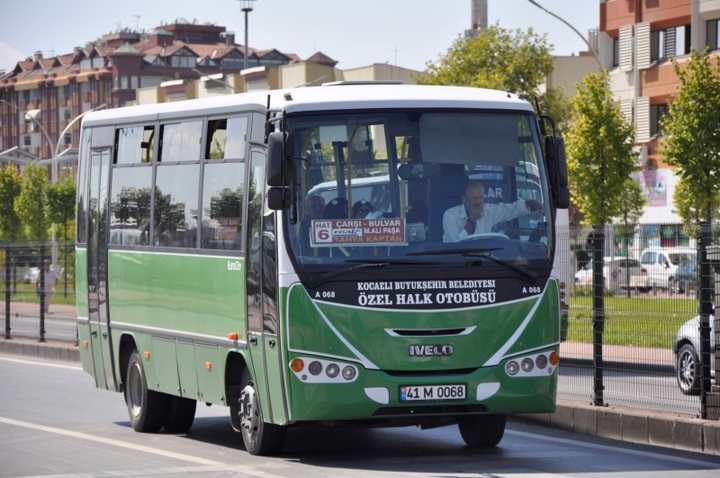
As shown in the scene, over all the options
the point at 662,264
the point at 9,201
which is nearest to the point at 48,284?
the point at 662,264

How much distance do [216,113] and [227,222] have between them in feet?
3.63

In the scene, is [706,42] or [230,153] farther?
[706,42]

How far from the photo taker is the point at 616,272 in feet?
57.9

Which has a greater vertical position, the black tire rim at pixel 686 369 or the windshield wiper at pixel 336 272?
the windshield wiper at pixel 336 272

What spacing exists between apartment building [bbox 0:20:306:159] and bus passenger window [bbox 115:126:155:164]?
13776 cm

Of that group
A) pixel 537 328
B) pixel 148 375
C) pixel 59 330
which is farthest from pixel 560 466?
pixel 59 330

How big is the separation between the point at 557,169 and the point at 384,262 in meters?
1.70

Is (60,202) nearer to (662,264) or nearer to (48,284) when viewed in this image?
(48,284)

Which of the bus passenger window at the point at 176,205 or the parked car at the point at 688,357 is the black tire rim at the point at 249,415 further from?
the parked car at the point at 688,357

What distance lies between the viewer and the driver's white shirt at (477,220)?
13133 mm

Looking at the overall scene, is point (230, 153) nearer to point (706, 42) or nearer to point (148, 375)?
point (148, 375)

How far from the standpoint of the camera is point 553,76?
99312 mm

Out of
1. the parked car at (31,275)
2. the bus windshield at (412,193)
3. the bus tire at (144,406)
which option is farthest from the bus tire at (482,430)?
the parked car at (31,275)

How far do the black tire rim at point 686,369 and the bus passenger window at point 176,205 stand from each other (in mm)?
5828
